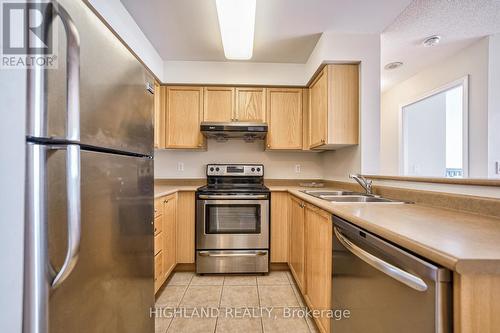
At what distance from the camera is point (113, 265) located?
86 cm

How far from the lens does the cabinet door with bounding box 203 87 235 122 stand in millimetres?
2717

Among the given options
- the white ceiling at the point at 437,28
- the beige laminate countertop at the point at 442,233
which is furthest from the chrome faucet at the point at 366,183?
the white ceiling at the point at 437,28

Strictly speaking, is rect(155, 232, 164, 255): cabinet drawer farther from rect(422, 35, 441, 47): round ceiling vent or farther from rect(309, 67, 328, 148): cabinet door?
rect(422, 35, 441, 47): round ceiling vent

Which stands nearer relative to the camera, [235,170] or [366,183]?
[366,183]

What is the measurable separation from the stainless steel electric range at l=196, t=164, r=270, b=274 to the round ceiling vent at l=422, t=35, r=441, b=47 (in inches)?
90.6

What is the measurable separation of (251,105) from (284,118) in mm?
441

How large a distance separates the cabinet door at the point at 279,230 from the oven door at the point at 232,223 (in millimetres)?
117

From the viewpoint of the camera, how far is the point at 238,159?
9.91 ft

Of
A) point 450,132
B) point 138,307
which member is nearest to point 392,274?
point 138,307

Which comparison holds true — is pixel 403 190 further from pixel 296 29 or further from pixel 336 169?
pixel 296 29

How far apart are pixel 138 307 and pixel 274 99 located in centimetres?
242

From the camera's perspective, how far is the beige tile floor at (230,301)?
1609mm

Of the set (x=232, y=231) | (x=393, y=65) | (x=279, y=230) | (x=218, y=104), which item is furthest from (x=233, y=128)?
(x=393, y=65)

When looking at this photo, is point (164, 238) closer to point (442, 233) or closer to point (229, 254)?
point (229, 254)
